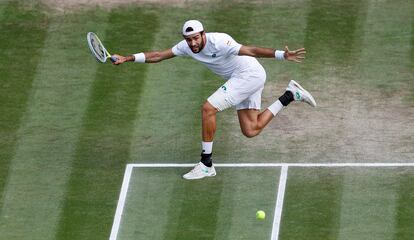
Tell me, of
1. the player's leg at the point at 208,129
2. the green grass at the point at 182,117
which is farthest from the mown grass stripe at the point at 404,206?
the player's leg at the point at 208,129

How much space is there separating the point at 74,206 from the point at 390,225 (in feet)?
18.0

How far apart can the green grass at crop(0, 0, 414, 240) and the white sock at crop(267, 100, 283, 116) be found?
0.70 meters

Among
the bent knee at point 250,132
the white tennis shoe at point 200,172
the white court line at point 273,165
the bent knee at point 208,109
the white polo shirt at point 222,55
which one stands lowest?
the white court line at point 273,165

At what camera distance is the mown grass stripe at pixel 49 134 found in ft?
76.3

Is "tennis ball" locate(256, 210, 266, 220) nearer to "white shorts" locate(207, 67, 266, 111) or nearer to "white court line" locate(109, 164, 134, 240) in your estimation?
"white shorts" locate(207, 67, 266, 111)

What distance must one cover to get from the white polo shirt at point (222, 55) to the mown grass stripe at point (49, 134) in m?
3.10

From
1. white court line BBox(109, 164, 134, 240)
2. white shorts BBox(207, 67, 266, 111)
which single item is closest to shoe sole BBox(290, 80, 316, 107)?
white shorts BBox(207, 67, 266, 111)

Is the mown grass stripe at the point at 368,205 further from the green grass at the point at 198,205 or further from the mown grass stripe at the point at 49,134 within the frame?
Answer: the mown grass stripe at the point at 49,134

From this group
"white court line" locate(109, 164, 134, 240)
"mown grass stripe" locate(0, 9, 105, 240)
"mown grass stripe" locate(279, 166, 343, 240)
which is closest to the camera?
"mown grass stripe" locate(279, 166, 343, 240)

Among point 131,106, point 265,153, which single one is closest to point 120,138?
point 131,106

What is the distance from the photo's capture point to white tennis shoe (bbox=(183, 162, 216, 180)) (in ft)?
79.7

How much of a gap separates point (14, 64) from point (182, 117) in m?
4.14

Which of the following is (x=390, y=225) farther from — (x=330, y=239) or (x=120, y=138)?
(x=120, y=138)

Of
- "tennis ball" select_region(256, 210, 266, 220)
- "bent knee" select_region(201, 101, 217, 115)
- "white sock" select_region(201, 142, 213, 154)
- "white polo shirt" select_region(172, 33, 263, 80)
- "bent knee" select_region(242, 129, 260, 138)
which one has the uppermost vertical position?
"white polo shirt" select_region(172, 33, 263, 80)
